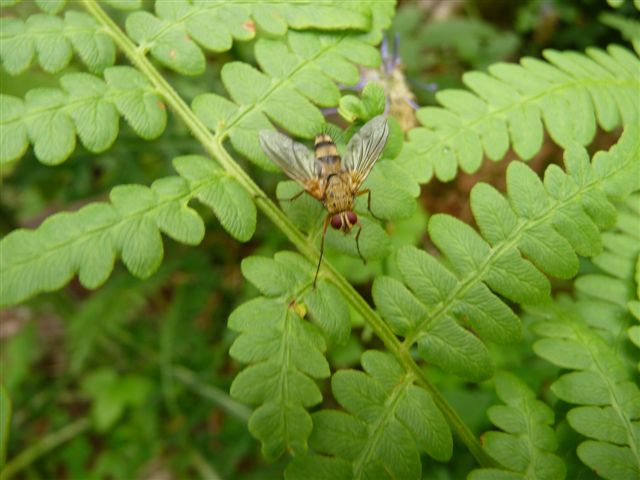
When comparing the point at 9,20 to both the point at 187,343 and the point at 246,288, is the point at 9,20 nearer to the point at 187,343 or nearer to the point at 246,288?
the point at 246,288

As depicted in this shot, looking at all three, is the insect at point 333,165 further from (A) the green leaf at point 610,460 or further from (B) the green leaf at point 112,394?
(B) the green leaf at point 112,394

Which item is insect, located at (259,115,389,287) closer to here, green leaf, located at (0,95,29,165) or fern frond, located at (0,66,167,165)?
fern frond, located at (0,66,167,165)

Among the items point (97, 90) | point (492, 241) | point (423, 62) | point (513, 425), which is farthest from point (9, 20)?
point (423, 62)

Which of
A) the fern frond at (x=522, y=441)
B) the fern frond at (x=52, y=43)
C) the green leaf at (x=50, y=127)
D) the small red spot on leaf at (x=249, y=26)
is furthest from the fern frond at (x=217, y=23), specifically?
the fern frond at (x=522, y=441)

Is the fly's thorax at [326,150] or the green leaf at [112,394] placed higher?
the fly's thorax at [326,150]

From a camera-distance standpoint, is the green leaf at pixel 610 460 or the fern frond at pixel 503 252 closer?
the green leaf at pixel 610 460

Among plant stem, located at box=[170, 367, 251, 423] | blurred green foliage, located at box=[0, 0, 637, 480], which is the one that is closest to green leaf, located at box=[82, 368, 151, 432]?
blurred green foliage, located at box=[0, 0, 637, 480]

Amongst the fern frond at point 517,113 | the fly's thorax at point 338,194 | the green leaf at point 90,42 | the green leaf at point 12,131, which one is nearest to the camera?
the green leaf at point 12,131
